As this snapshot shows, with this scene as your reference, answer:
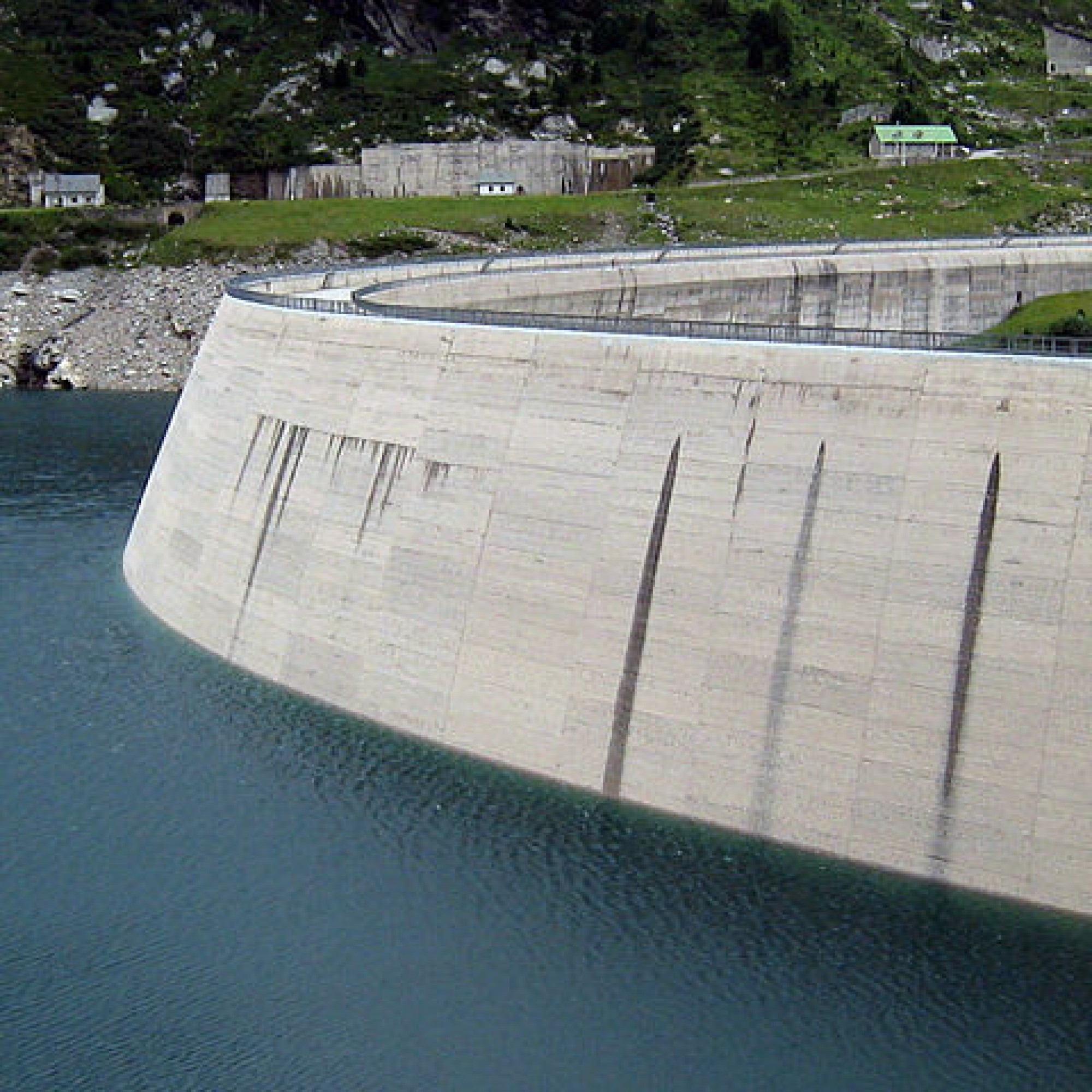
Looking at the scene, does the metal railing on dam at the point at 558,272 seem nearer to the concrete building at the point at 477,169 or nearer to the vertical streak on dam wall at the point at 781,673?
the vertical streak on dam wall at the point at 781,673

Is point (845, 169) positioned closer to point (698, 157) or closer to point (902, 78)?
point (698, 157)

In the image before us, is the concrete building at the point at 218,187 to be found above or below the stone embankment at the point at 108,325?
above

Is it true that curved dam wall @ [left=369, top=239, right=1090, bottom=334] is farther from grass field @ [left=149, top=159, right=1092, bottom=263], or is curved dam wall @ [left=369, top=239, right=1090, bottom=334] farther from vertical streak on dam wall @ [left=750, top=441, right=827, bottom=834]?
grass field @ [left=149, top=159, right=1092, bottom=263]

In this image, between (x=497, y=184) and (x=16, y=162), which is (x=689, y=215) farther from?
(x=16, y=162)

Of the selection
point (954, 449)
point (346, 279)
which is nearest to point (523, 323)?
point (954, 449)

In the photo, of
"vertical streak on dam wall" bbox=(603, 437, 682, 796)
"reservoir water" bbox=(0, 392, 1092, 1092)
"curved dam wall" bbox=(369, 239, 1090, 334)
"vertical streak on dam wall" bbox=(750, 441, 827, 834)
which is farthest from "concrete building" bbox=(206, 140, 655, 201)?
"vertical streak on dam wall" bbox=(750, 441, 827, 834)

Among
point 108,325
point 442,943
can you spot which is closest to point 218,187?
point 108,325

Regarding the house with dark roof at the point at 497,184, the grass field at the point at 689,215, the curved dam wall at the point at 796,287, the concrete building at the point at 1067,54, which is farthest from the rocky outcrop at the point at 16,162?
the concrete building at the point at 1067,54
